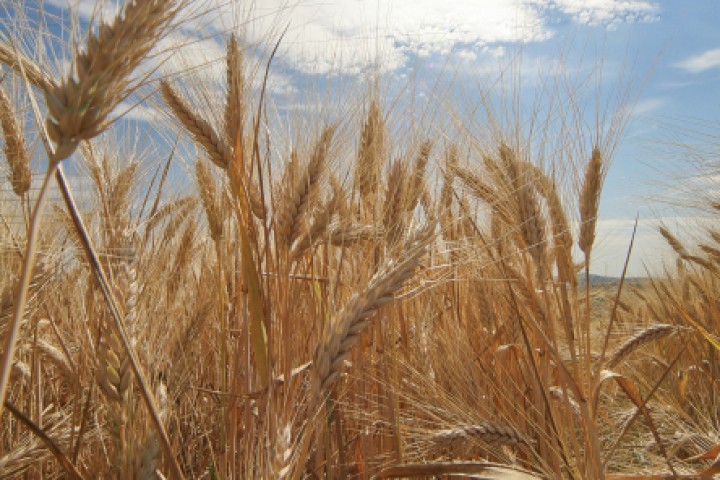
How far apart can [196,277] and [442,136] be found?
1.25 metres

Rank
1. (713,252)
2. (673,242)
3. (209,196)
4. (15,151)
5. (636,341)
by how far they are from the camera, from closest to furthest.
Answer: (15,151) → (209,196) → (636,341) → (713,252) → (673,242)

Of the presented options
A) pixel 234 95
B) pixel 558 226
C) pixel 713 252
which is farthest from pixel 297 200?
pixel 713 252

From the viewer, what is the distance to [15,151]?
139 cm

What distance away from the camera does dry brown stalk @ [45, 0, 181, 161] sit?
25.6 inches

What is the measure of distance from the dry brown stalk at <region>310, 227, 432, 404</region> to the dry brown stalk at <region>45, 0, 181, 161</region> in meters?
0.57

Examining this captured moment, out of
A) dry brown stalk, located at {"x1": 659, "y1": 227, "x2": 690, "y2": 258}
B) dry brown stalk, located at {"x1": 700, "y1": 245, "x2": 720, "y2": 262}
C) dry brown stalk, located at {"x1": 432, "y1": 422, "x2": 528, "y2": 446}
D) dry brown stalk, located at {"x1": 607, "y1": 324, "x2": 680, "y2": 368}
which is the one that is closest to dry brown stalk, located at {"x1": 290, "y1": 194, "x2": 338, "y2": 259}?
dry brown stalk, located at {"x1": 432, "y1": 422, "x2": 528, "y2": 446}

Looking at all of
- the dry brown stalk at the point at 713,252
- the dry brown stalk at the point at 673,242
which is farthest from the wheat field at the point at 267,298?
the dry brown stalk at the point at 673,242

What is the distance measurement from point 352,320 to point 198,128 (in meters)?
0.75

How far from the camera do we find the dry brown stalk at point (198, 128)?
4.42 feet

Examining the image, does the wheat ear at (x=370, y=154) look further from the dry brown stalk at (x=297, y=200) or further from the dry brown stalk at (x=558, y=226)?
the dry brown stalk at (x=558, y=226)

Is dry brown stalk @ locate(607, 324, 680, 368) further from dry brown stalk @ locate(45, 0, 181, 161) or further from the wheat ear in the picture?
dry brown stalk @ locate(45, 0, 181, 161)

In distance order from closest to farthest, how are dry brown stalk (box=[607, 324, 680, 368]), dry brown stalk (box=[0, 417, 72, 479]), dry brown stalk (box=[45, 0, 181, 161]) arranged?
dry brown stalk (box=[45, 0, 181, 161]) → dry brown stalk (box=[0, 417, 72, 479]) → dry brown stalk (box=[607, 324, 680, 368])

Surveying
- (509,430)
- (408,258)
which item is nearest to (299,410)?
(408,258)

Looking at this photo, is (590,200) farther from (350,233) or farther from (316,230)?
(316,230)
